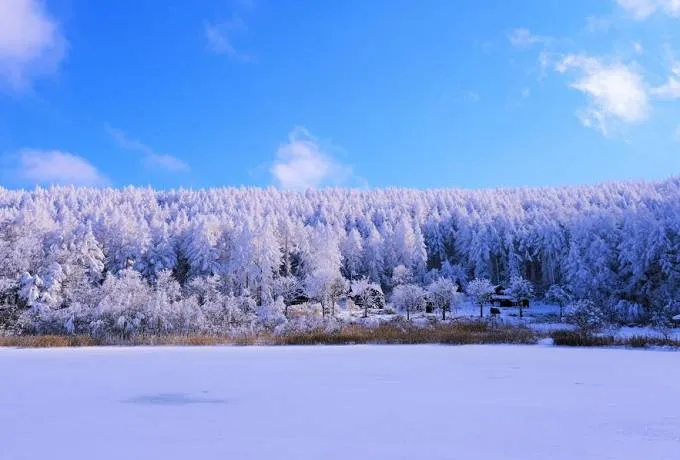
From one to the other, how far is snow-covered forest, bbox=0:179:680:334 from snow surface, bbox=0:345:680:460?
86.3 ft

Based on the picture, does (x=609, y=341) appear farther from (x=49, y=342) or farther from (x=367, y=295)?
(x=367, y=295)

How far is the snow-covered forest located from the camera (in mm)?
43469

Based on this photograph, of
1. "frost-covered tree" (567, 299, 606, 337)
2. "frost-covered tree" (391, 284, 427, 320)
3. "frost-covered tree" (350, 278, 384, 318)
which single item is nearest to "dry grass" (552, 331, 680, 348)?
"frost-covered tree" (567, 299, 606, 337)

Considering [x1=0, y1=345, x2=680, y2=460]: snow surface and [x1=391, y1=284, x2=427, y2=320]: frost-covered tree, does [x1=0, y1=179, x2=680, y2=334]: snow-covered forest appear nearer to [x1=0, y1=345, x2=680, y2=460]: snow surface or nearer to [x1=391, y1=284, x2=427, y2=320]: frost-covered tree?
[x1=391, y1=284, x2=427, y2=320]: frost-covered tree

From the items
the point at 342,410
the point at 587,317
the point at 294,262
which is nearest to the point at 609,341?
the point at 587,317

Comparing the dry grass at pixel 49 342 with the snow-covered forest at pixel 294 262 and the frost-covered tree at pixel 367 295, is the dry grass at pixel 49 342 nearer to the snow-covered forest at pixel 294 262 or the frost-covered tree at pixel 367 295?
the snow-covered forest at pixel 294 262

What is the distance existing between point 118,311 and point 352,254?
48.4m

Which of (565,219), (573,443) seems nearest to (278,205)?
(565,219)

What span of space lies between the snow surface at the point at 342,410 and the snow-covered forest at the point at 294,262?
26.3 meters

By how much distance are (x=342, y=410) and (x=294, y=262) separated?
2945 inches

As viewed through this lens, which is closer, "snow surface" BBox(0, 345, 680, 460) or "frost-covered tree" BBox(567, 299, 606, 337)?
"snow surface" BBox(0, 345, 680, 460)

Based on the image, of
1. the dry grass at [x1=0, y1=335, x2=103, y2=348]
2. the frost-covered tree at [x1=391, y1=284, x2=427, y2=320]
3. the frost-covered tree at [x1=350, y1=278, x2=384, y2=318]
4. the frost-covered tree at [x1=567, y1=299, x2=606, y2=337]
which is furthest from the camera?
the frost-covered tree at [x1=350, y1=278, x2=384, y2=318]

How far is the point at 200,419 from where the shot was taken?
364 inches

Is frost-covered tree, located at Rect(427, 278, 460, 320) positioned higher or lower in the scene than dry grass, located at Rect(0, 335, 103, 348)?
higher
